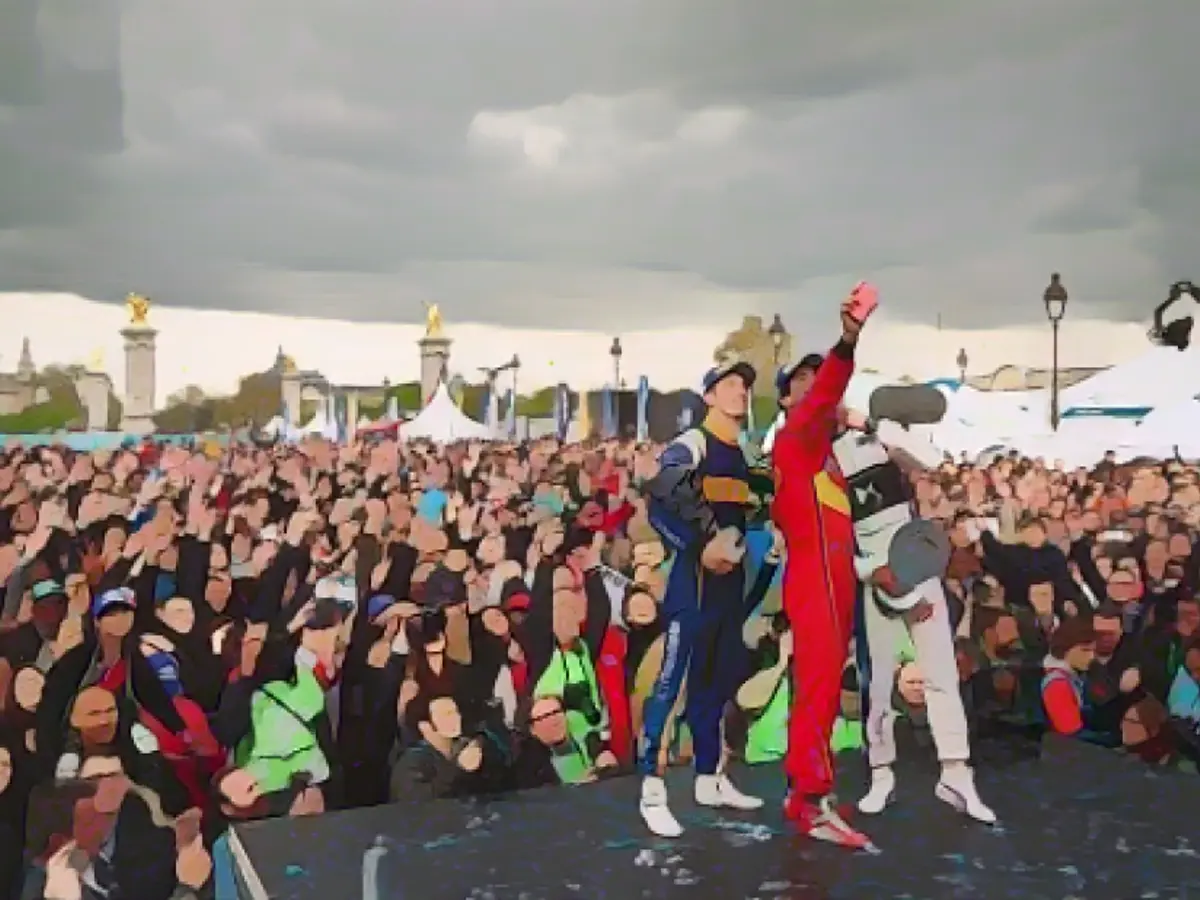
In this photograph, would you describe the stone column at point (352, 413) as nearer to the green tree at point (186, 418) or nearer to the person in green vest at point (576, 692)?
the green tree at point (186, 418)

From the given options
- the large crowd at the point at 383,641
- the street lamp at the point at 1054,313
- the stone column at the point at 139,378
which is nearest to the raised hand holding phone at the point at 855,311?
the large crowd at the point at 383,641

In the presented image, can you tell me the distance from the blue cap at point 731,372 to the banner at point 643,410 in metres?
0.21

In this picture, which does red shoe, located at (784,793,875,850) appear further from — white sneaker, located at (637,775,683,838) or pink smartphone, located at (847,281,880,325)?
pink smartphone, located at (847,281,880,325)

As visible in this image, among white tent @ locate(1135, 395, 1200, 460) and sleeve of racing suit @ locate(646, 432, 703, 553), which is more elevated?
white tent @ locate(1135, 395, 1200, 460)

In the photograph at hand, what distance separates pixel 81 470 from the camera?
12.5ft

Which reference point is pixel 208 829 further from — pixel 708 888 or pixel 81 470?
pixel 708 888

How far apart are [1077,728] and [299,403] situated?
314 centimetres

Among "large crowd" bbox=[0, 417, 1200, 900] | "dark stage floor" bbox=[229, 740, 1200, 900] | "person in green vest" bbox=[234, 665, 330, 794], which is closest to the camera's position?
"dark stage floor" bbox=[229, 740, 1200, 900]

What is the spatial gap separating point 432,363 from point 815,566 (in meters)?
1.41

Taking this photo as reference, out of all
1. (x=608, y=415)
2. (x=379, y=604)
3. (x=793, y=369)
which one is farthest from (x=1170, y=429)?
(x=379, y=604)

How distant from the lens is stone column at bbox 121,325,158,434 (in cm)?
393

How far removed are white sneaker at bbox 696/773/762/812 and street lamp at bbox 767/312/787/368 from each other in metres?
1.40

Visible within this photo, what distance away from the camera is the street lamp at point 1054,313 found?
199 inches

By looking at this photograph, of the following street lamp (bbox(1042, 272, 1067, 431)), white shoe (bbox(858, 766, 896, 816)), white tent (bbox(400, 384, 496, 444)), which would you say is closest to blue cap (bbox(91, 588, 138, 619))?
white tent (bbox(400, 384, 496, 444))
